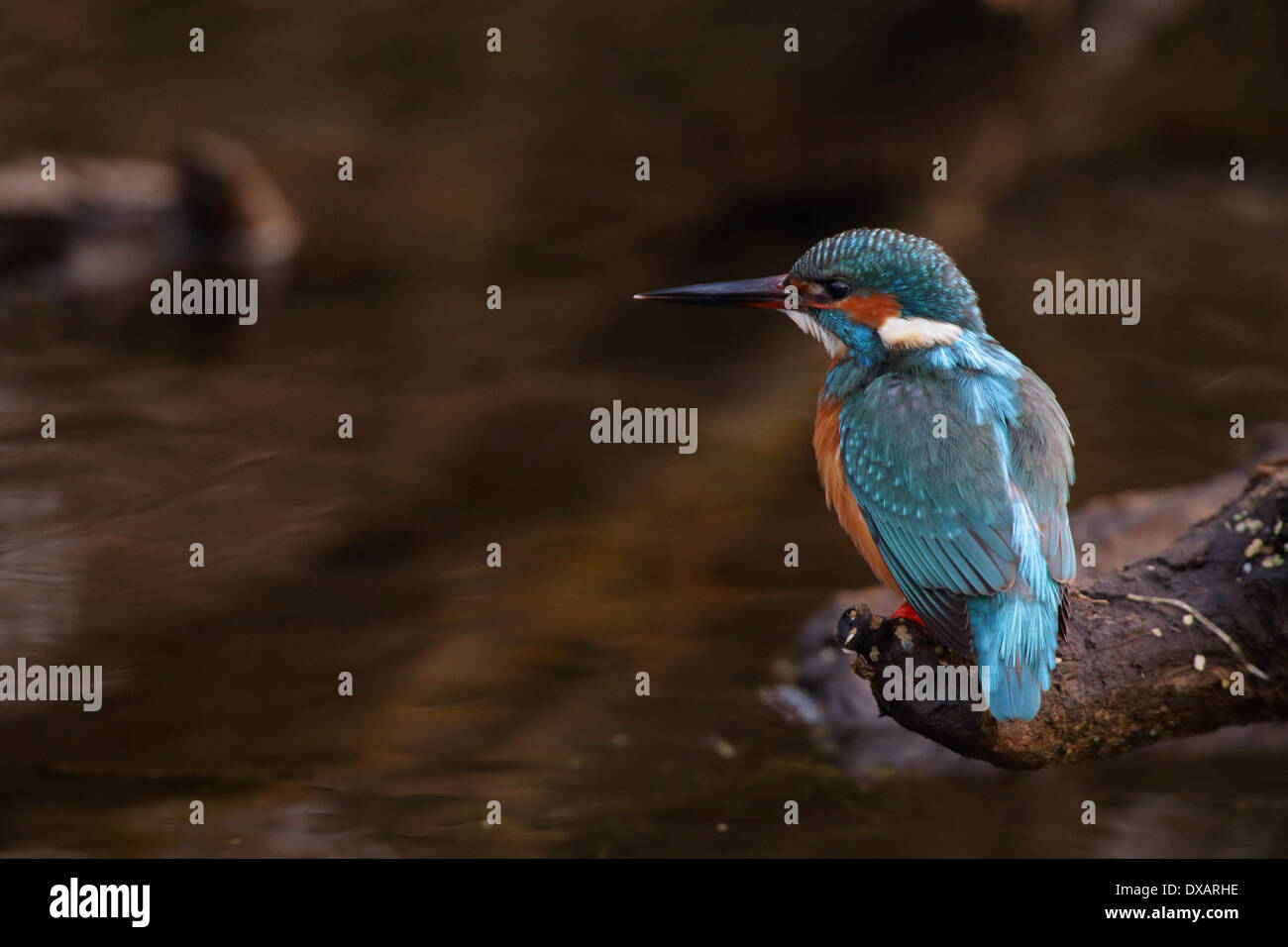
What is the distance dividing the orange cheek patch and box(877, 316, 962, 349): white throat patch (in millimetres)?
14

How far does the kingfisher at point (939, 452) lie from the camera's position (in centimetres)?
254

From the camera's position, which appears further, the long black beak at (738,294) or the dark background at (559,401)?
the dark background at (559,401)

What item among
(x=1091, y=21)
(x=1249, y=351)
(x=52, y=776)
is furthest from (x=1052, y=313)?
(x=52, y=776)

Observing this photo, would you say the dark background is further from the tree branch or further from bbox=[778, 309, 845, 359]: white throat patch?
bbox=[778, 309, 845, 359]: white throat patch

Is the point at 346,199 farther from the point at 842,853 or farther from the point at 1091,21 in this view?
the point at 842,853

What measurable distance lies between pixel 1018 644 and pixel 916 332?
2.62ft

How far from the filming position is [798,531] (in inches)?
213

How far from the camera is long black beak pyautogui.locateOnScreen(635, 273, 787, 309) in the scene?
3.20 meters
